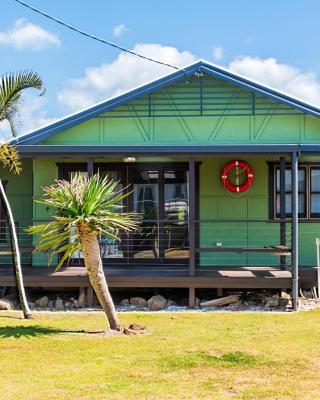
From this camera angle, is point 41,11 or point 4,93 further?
point 41,11

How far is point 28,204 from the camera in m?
14.7

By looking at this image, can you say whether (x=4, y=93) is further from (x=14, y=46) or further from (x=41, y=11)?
(x=14, y=46)

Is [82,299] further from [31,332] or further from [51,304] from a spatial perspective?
[31,332]

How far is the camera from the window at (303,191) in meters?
13.7

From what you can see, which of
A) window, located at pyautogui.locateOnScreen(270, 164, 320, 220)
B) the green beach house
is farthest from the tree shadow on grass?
window, located at pyautogui.locateOnScreen(270, 164, 320, 220)

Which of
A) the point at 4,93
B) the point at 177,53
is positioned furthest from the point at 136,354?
the point at 177,53

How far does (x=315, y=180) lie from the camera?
1385cm

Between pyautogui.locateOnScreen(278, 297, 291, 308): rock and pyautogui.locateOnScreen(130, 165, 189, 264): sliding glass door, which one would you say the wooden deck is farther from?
pyautogui.locateOnScreen(130, 165, 189, 264): sliding glass door

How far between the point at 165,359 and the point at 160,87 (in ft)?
24.5

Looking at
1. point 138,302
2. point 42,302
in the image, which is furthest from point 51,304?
point 138,302

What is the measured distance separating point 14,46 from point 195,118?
463 cm

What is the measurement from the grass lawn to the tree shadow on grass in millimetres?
15

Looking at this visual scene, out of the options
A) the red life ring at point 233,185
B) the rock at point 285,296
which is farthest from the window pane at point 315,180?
the rock at point 285,296

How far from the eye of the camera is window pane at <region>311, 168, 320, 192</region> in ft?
45.4
